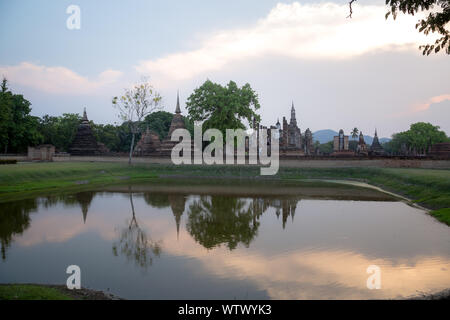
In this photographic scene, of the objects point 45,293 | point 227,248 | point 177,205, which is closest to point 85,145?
point 177,205

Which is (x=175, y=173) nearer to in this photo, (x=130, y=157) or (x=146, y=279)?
(x=130, y=157)

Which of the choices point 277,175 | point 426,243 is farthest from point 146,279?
point 277,175

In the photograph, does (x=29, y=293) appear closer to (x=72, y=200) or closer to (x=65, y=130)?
(x=72, y=200)

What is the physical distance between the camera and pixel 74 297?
6824 mm

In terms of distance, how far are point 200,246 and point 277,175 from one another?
27009 millimetres

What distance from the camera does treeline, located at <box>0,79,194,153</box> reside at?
4675cm

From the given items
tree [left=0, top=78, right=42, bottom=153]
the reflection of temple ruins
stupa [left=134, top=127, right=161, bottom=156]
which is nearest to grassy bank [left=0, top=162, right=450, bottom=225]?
the reflection of temple ruins

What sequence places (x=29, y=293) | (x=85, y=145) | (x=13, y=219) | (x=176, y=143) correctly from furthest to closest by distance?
(x=85, y=145) → (x=176, y=143) → (x=13, y=219) → (x=29, y=293)

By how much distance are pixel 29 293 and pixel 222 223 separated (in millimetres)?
8113

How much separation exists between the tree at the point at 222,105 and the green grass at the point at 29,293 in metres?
37.5

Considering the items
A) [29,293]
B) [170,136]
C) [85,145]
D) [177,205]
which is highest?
[170,136]

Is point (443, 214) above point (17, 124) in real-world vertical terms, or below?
below

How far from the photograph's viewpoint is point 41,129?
58.1 meters
